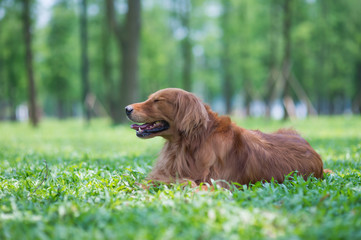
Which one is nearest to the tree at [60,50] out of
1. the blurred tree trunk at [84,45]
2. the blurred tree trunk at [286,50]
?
the blurred tree trunk at [84,45]

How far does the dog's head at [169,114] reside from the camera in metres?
3.89

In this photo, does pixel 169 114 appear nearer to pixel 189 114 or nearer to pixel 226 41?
pixel 189 114

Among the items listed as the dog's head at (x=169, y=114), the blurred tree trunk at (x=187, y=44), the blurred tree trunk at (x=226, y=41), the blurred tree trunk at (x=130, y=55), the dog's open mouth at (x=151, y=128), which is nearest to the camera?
the dog's head at (x=169, y=114)

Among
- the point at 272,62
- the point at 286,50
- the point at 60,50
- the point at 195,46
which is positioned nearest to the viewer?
the point at 286,50

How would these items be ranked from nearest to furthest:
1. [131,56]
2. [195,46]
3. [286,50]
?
[131,56]
[286,50]
[195,46]

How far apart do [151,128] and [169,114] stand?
0.96ft

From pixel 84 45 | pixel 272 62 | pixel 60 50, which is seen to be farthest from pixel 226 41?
pixel 60 50

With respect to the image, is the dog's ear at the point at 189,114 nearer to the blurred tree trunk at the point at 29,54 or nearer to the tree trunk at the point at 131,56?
the tree trunk at the point at 131,56

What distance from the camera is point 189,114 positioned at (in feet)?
12.8

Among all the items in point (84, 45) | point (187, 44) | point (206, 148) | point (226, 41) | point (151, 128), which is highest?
point (226, 41)

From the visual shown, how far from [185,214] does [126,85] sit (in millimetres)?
12916

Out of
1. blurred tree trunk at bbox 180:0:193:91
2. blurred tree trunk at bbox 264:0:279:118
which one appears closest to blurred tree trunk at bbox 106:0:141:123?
blurred tree trunk at bbox 264:0:279:118

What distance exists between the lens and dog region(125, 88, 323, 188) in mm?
3785

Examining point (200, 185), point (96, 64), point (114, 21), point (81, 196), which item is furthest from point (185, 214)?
point (96, 64)
